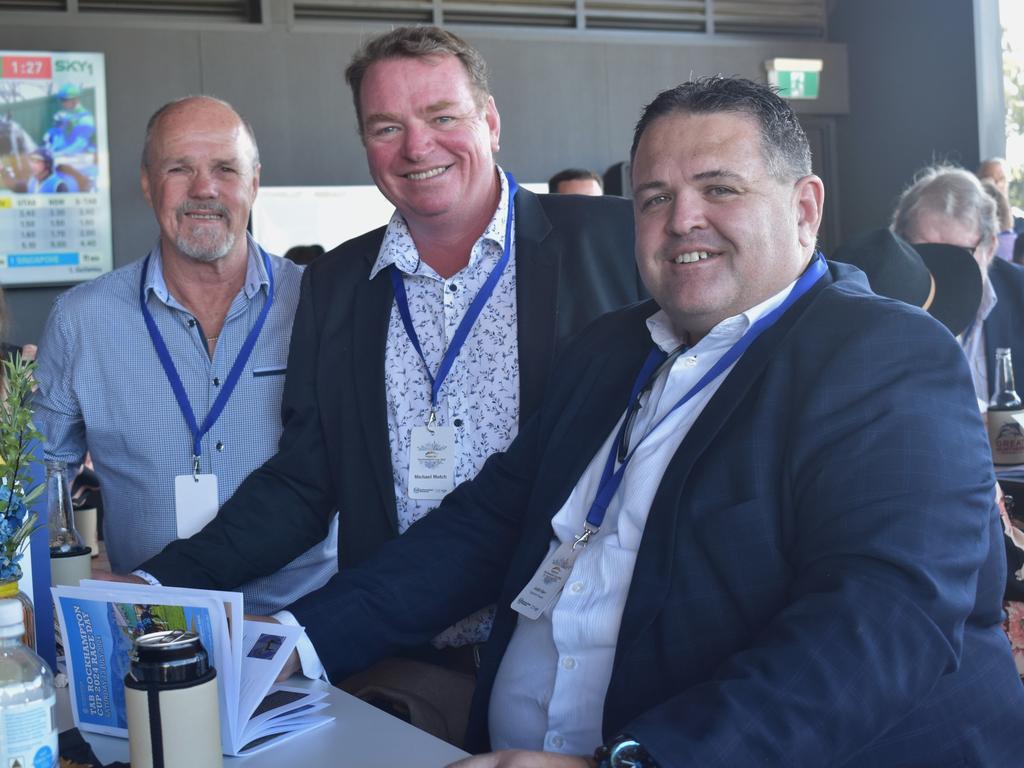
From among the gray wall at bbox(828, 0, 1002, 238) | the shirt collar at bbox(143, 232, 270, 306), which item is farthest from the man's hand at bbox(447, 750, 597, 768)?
the gray wall at bbox(828, 0, 1002, 238)

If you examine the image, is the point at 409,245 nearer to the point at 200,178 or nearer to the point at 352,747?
the point at 200,178

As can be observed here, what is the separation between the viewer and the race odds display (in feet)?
21.8

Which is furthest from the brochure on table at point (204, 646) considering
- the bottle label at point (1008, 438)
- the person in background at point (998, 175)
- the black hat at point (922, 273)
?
the person in background at point (998, 175)

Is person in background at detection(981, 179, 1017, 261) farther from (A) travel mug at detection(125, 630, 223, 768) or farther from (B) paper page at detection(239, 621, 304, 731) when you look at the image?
(A) travel mug at detection(125, 630, 223, 768)

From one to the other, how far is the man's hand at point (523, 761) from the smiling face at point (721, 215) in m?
0.72

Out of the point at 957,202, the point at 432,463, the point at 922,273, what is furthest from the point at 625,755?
the point at 957,202

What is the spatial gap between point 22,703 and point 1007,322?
12.5 feet

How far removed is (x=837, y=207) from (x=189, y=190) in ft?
24.5

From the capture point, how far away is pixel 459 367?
7.61 feet

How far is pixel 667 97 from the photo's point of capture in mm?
1801

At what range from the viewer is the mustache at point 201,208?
2777 millimetres

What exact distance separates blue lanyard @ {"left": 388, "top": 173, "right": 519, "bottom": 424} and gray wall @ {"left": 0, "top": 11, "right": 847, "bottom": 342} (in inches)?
192

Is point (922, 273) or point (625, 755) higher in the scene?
point (922, 273)

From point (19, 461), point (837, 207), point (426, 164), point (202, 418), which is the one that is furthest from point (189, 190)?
point (837, 207)
